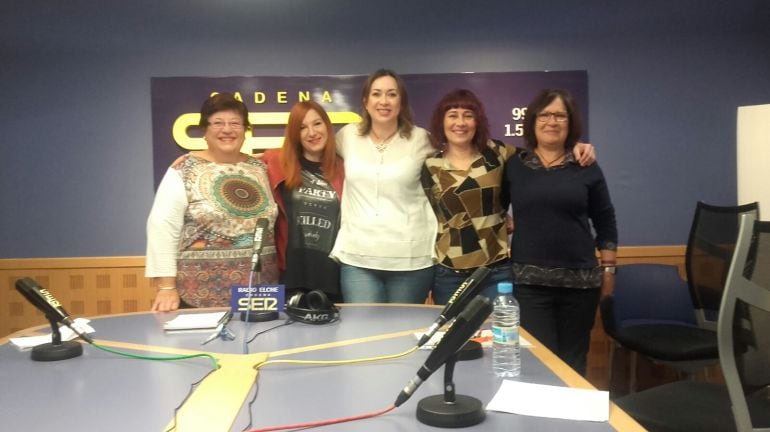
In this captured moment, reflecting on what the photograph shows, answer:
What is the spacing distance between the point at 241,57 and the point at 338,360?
2.41m

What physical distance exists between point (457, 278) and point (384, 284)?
0.30m

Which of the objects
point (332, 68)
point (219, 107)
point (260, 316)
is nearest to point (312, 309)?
point (260, 316)

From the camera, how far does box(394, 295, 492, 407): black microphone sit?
1.10 meters

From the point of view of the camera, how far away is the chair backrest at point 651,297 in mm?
3232

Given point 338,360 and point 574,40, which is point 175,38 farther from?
point 338,360

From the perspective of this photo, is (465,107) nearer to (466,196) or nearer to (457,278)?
(466,196)

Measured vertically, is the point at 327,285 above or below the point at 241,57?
below

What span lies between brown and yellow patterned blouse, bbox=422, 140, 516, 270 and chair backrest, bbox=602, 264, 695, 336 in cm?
112

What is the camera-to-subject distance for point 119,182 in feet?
11.6

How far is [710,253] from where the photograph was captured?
290 cm

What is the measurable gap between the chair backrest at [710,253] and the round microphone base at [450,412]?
2079 mm

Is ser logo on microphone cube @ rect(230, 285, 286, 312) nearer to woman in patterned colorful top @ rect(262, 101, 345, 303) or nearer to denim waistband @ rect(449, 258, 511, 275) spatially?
woman in patterned colorful top @ rect(262, 101, 345, 303)

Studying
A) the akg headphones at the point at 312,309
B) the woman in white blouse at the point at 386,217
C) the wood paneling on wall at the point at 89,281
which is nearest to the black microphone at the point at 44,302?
the akg headphones at the point at 312,309

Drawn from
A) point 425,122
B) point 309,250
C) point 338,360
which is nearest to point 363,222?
point 309,250
